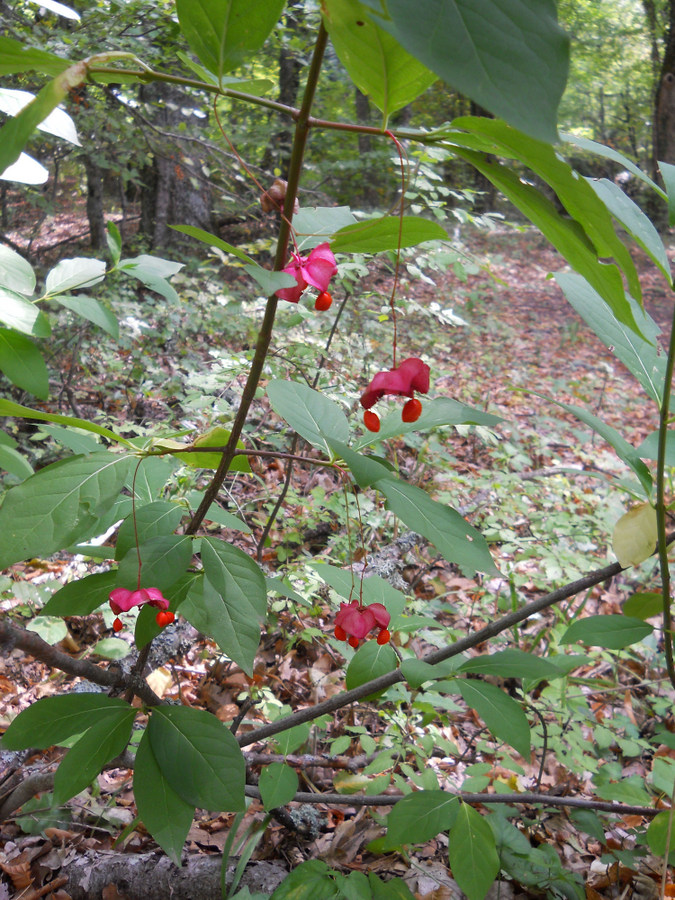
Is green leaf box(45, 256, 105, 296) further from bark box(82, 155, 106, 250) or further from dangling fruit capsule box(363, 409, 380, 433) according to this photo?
bark box(82, 155, 106, 250)

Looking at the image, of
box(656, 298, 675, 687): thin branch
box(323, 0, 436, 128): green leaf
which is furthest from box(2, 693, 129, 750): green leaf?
box(323, 0, 436, 128): green leaf

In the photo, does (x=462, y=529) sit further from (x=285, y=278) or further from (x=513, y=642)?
(x=513, y=642)

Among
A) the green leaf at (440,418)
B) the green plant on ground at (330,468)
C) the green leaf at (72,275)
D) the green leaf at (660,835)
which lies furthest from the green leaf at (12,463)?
the green leaf at (660,835)

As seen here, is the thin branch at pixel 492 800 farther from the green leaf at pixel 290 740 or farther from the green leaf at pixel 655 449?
the green leaf at pixel 655 449

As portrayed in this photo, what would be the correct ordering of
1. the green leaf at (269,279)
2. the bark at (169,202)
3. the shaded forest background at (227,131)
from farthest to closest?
the bark at (169,202)
the shaded forest background at (227,131)
the green leaf at (269,279)

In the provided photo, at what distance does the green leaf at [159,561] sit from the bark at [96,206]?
6190 millimetres

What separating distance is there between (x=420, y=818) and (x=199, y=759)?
56 cm

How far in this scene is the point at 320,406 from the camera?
1103 millimetres

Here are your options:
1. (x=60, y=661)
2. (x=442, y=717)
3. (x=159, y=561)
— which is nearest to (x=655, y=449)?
(x=159, y=561)

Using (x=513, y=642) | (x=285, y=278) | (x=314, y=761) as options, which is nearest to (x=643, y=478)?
(x=285, y=278)

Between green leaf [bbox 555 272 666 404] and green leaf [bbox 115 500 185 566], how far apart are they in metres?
0.80

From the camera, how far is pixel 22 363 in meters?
1.10

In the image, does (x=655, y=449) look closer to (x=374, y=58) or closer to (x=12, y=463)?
(x=374, y=58)

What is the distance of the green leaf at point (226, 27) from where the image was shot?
1.98 feet
